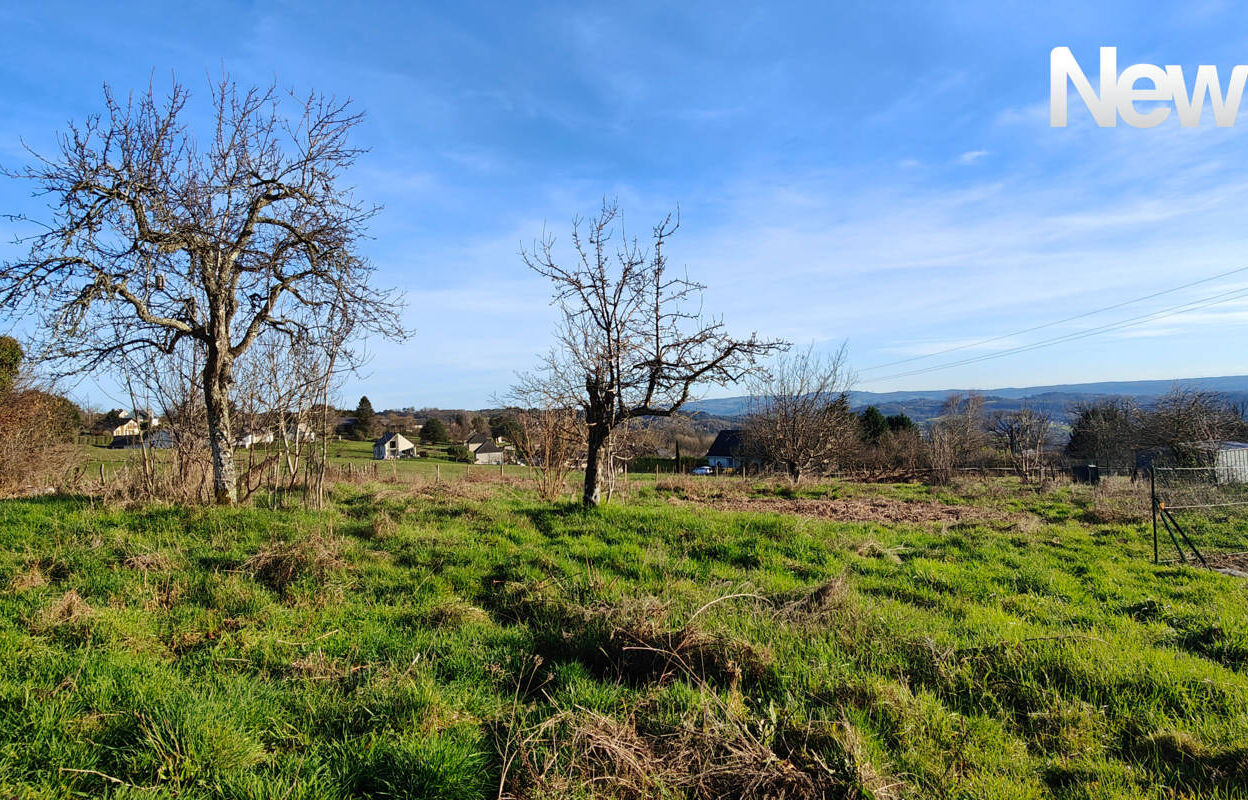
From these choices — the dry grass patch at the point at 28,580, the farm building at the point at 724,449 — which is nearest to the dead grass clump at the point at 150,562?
the dry grass patch at the point at 28,580

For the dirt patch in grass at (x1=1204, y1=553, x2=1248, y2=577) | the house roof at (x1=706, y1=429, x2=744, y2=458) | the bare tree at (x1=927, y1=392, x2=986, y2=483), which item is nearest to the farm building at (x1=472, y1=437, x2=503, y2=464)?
the house roof at (x1=706, y1=429, x2=744, y2=458)

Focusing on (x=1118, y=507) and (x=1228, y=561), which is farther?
(x=1118, y=507)

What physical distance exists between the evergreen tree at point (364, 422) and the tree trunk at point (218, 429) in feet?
157

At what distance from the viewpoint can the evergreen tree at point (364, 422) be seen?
184 ft

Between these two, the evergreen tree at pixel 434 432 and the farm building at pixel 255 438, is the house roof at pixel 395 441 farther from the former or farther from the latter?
the farm building at pixel 255 438

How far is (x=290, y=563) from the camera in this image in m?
6.80

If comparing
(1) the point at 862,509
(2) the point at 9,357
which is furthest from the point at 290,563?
(2) the point at 9,357

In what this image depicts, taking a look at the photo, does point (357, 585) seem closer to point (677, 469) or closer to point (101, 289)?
point (101, 289)

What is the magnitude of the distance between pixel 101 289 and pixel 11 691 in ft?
25.8

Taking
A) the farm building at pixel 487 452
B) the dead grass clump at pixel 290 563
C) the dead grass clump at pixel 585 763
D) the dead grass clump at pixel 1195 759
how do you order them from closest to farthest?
the dead grass clump at pixel 585 763 < the dead grass clump at pixel 1195 759 < the dead grass clump at pixel 290 563 < the farm building at pixel 487 452

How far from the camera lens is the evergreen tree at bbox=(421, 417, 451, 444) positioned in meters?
64.8

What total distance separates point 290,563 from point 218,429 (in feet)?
16.9

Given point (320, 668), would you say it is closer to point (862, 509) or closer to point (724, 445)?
point (862, 509)

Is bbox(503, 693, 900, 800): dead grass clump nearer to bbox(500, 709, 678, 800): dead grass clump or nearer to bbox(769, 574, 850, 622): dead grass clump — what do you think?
bbox(500, 709, 678, 800): dead grass clump
